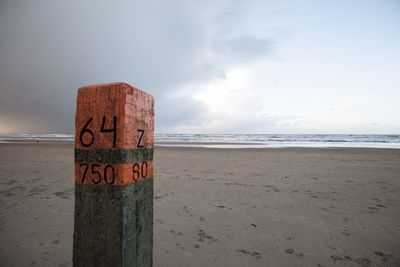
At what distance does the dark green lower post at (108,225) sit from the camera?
140 centimetres

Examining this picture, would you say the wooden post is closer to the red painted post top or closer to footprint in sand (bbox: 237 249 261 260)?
the red painted post top

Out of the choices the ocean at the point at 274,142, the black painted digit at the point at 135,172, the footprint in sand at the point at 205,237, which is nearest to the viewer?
the black painted digit at the point at 135,172

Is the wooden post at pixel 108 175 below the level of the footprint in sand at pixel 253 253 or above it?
above

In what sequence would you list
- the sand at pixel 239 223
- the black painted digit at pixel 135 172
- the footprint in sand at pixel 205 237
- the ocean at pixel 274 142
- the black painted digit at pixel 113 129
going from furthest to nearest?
the ocean at pixel 274 142 → the footprint in sand at pixel 205 237 → the sand at pixel 239 223 → the black painted digit at pixel 135 172 → the black painted digit at pixel 113 129

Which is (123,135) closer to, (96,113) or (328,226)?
(96,113)

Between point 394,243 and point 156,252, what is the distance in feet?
11.2

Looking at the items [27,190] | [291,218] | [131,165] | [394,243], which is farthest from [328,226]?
[27,190]

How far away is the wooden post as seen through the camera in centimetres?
140

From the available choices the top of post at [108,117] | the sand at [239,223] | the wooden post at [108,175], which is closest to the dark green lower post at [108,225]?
the wooden post at [108,175]

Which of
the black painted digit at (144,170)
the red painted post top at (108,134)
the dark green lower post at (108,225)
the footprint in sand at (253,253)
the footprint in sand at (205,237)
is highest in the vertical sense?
the red painted post top at (108,134)

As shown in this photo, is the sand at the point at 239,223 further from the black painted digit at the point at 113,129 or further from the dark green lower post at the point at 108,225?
the black painted digit at the point at 113,129

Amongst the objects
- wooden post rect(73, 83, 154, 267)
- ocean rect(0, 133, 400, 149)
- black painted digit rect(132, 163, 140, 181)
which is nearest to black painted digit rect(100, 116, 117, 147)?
wooden post rect(73, 83, 154, 267)

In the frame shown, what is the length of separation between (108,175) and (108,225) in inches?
12.0

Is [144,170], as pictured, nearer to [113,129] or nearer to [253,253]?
[113,129]
